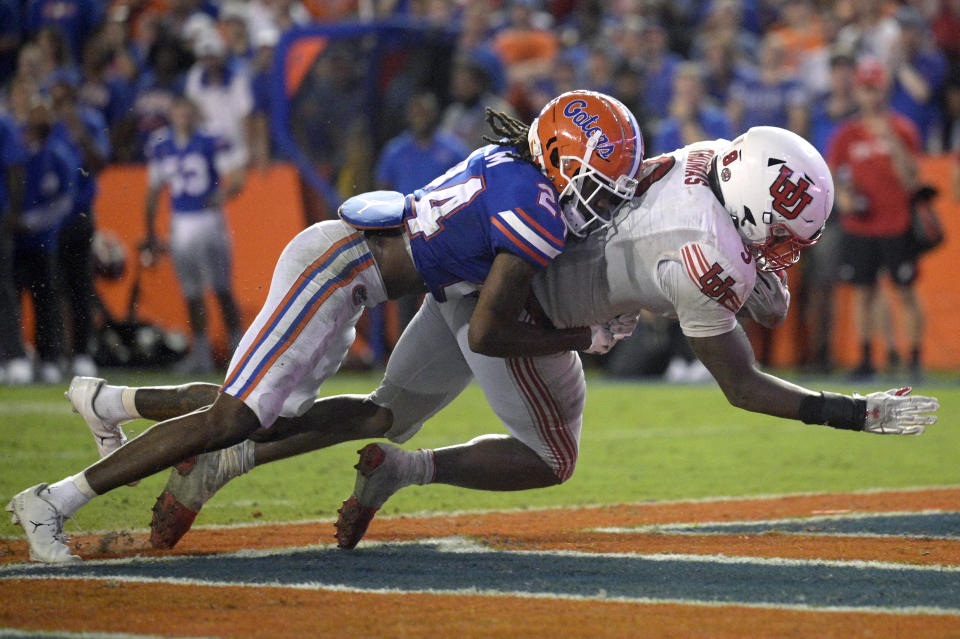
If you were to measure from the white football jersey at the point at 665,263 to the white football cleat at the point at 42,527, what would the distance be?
5.42 ft

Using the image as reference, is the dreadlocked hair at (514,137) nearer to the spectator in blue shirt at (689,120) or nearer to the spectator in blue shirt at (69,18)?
the spectator in blue shirt at (689,120)

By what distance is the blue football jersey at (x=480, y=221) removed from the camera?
4.07 m

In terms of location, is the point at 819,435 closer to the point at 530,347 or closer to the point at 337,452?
the point at 337,452

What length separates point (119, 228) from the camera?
38.0 feet

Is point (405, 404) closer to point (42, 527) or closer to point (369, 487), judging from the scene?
point (369, 487)

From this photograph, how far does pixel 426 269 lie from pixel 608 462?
2.80 meters

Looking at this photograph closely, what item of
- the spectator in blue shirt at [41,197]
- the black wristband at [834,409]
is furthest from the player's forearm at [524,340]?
the spectator in blue shirt at [41,197]

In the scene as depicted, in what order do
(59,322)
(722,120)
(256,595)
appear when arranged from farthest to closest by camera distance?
1. (722,120)
2. (59,322)
3. (256,595)

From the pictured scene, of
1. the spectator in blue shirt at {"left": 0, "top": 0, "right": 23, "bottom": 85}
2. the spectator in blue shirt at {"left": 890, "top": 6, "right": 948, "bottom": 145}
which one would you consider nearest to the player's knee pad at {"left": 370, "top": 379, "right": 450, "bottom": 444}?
the spectator in blue shirt at {"left": 890, "top": 6, "right": 948, "bottom": 145}

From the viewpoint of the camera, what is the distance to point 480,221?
4234 millimetres

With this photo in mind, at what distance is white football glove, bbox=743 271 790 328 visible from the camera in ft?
14.9

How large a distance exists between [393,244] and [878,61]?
7.58m

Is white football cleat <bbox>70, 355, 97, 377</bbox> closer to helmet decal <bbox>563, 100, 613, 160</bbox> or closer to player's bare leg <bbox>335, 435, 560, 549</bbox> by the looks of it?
player's bare leg <bbox>335, 435, 560, 549</bbox>

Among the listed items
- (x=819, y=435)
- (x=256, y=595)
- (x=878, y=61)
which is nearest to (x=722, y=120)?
(x=878, y=61)
